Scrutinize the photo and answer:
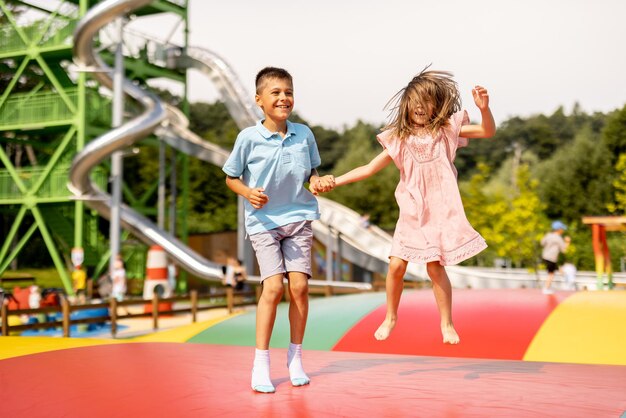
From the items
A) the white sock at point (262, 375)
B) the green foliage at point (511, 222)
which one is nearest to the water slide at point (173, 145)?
the green foliage at point (511, 222)

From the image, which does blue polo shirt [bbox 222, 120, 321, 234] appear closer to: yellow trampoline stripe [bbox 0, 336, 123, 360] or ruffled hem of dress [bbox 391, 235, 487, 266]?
ruffled hem of dress [bbox 391, 235, 487, 266]

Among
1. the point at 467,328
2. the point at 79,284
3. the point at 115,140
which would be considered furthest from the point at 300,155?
the point at 115,140

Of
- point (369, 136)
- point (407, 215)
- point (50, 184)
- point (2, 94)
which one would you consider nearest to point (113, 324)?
point (407, 215)


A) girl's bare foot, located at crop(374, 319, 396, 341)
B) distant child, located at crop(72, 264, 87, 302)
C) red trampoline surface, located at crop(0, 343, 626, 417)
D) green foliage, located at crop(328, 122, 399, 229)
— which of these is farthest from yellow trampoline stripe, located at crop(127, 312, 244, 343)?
green foliage, located at crop(328, 122, 399, 229)

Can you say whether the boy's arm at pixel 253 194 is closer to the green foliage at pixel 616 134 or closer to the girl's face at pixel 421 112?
the girl's face at pixel 421 112

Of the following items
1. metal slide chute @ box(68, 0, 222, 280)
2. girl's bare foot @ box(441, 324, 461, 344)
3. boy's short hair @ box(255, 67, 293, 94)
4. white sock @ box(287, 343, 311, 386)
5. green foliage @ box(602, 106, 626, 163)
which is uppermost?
green foliage @ box(602, 106, 626, 163)

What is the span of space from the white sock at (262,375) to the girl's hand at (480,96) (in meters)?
1.88

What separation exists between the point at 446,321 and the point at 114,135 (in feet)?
54.5

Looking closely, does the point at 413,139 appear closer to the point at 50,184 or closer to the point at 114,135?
the point at 114,135

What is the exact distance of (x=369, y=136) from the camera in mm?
59750

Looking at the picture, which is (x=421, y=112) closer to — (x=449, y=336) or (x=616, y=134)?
(x=449, y=336)

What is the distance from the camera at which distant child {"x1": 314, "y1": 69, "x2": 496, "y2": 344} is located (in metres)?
4.31

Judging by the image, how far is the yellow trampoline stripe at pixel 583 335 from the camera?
21.2 ft

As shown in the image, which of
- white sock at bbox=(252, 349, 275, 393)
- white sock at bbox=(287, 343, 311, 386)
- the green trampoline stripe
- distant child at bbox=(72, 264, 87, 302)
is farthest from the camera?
distant child at bbox=(72, 264, 87, 302)
